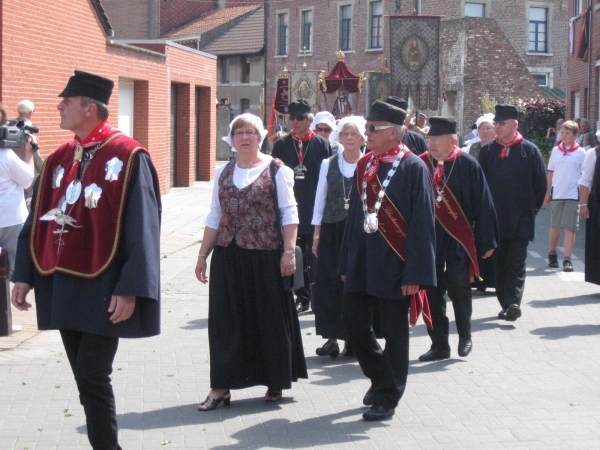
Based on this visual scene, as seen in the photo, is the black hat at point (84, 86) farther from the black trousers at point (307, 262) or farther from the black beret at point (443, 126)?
the black trousers at point (307, 262)

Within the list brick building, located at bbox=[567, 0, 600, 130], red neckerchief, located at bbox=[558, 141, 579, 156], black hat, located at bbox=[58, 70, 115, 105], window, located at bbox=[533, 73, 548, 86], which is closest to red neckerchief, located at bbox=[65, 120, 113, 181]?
black hat, located at bbox=[58, 70, 115, 105]

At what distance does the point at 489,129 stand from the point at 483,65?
30.1m

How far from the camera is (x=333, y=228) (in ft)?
26.2

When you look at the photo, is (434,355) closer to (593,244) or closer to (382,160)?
(382,160)

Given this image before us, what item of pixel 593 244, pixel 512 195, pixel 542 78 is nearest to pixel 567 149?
pixel 593 244

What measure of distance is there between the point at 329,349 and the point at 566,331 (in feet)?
8.15

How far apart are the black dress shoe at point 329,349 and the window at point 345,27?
45469 mm

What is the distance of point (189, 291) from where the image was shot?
11.6 m

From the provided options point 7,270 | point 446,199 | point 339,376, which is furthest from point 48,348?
point 446,199

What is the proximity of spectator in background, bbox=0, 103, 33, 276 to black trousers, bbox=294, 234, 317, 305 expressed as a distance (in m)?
2.50

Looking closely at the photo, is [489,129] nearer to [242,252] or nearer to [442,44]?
[242,252]

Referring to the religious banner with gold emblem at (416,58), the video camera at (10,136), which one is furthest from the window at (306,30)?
the video camera at (10,136)

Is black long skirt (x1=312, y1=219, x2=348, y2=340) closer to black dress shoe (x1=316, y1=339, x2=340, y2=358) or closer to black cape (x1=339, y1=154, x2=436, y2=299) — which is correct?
black dress shoe (x1=316, y1=339, x2=340, y2=358)

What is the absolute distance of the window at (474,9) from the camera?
4922 cm
